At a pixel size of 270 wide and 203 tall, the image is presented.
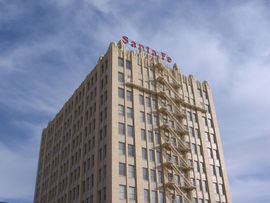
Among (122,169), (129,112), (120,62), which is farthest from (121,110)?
(122,169)

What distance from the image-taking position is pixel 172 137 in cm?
6962

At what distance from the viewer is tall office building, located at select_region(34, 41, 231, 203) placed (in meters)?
59.4

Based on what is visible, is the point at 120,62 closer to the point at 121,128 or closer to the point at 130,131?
the point at 121,128

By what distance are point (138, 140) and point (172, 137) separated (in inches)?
388

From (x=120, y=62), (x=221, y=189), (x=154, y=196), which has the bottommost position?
(x=154, y=196)

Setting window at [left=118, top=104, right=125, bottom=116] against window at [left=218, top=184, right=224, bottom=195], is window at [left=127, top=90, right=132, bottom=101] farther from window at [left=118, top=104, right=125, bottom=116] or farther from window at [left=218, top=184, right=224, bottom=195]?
window at [left=218, top=184, right=224, bottom=195]

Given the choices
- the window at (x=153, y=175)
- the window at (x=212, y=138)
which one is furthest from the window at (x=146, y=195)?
the window at (x=212, y=138)

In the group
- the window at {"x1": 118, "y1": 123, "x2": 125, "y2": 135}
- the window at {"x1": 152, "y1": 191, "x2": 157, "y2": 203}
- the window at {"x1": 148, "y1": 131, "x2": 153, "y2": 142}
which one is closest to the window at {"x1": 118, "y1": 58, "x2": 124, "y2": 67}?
the window at {"x1": 118, "y1": 123, "x2": 125, "y2": 135}

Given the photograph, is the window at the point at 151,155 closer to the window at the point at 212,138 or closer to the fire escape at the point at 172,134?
the fire escape at the point at 172,134

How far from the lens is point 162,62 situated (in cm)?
8150

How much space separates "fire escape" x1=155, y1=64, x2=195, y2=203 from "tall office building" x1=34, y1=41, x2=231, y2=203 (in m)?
0.20

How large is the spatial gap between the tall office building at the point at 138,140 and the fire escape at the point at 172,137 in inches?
8.0

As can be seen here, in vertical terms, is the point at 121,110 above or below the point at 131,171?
above

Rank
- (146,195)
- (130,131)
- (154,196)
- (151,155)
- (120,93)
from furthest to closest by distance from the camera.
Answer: (120,93) → (130,131) → (151,155) → (154,196) → (146,195)
